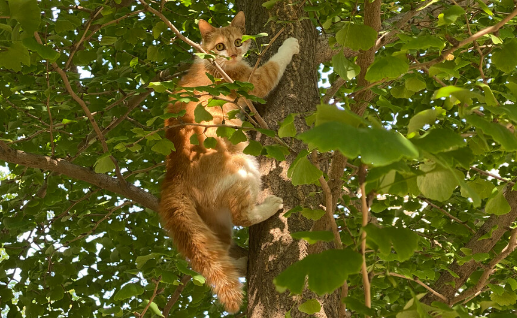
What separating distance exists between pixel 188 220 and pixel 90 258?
1.65m

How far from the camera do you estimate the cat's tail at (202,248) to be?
2532 mm

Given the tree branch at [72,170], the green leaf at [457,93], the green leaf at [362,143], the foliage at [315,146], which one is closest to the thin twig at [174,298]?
the foliage at [315,146]

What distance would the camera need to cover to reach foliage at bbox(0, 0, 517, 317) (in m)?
1.09

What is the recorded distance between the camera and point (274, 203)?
2.56 meters

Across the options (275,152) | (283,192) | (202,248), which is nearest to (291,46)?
(283,192)

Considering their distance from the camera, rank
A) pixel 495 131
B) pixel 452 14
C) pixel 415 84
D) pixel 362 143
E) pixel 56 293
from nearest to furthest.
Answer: pixel 362 143 → pixel 495 131 → pixel 452 14 → pixel 415 84 → pixel 56 293

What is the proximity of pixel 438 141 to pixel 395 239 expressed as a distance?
23 centimetres

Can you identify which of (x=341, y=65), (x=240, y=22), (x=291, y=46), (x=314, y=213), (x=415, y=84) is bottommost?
(x=314, y=213)

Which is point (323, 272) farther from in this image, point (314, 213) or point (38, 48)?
point (38, 48)

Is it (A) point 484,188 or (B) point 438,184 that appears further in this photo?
(A) point 484,188

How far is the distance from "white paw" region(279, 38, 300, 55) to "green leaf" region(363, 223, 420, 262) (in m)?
2.10

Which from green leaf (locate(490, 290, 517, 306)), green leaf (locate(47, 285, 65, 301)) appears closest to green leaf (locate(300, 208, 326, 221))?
green leaf (locate(490, 290, 517, 306))

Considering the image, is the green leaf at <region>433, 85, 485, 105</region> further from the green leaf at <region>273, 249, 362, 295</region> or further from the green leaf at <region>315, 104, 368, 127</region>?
the green leaf at <region>273, 249, 362, 295</region>

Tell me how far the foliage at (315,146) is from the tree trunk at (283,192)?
0.13 m
